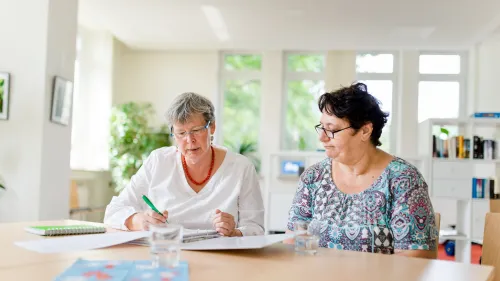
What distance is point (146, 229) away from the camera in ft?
6.37

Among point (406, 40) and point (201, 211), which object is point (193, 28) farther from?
point (201, 211)

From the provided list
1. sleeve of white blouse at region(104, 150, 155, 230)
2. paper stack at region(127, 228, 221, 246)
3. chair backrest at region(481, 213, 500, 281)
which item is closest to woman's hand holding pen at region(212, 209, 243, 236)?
paper stack at region(127, 228, 221, 246)

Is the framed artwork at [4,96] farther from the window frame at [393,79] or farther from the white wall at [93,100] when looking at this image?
the window frame at [393,79]

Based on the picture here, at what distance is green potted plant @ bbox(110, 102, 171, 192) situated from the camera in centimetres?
881

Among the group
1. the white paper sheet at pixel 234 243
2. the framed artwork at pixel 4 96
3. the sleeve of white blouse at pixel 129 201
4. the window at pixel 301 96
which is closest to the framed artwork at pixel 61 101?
the framed artwork at pixel 4 96

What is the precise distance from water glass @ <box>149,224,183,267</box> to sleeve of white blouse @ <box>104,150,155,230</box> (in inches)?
29.9

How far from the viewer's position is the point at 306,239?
5.59 ft

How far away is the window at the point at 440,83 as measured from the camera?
32.4 ft

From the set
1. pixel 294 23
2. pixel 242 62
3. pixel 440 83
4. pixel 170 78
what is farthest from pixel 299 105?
pixel 440 83

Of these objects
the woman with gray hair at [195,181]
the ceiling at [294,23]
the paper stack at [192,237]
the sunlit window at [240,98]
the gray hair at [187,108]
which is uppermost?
the ceiling at [294,23]

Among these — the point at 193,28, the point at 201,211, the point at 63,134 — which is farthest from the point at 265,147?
the point at 201,211

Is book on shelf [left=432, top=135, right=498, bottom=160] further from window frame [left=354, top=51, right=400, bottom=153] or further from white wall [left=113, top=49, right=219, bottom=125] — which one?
white wall [left=113, top=49, right=219, bottom=125]

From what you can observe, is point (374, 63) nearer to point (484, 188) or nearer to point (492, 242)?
point (484, 188)

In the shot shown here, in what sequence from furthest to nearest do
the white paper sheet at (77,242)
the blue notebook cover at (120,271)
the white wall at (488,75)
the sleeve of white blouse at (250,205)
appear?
1. the white wall at (488,75)
2. the sleeve of white blouse at (250,205)
3. the white paper sheet at (77,242)
4. the blue notebook cover at (120,271)
